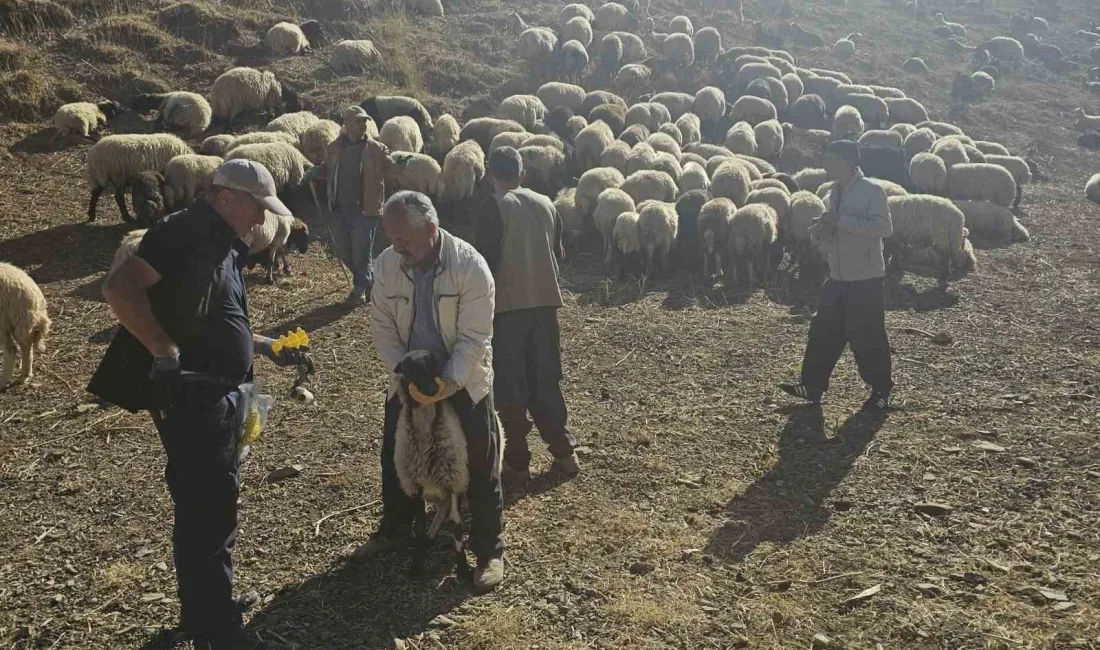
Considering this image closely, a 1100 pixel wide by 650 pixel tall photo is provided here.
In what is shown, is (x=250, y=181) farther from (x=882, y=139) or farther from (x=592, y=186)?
(x=882, y=139)

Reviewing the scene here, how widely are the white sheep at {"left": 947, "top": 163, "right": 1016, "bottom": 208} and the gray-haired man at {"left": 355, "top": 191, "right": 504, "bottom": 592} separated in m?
11.7

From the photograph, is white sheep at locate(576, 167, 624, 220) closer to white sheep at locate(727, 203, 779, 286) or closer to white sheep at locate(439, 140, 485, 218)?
white sheep at locate(439, 140, 485, 218)

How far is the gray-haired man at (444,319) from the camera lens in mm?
3770

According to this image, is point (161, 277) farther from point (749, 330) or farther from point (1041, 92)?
point (1041, 92)

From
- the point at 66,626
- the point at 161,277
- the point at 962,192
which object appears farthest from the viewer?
the point at 962,192

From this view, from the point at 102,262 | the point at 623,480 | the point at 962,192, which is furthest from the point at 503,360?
the point at 962,192

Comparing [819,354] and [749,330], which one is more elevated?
[819,354]

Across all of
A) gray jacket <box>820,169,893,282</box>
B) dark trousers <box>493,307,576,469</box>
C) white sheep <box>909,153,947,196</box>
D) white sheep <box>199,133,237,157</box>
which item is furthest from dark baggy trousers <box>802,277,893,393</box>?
white sheep <box>199,133,237,157</box>

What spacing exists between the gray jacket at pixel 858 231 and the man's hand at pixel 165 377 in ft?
15.2

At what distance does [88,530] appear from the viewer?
15.8 ft

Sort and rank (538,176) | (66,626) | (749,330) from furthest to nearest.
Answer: (538,176)
(749,330)
(66,626)

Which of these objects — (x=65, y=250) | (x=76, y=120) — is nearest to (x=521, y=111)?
(x=76, y=120)

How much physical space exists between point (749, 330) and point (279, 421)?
15.0 ft

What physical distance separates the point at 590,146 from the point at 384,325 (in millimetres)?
9768
